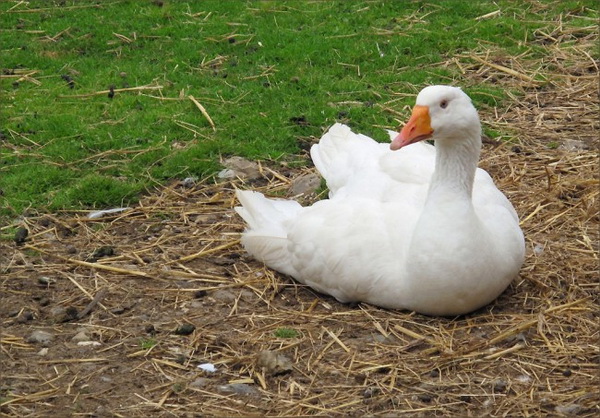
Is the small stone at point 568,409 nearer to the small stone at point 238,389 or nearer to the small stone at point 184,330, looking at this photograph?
the small stone at point 238,389

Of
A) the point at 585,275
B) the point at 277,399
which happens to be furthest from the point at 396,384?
the point at 585,275

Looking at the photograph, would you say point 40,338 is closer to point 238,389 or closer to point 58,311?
point 58,311

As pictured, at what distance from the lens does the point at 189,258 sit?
758cm

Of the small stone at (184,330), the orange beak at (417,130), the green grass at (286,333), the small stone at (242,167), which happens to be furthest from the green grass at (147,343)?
the small stone at (242,167)

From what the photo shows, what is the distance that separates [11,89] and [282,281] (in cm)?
434

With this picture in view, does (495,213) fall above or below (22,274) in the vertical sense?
above

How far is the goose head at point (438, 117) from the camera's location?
6543 millimetres

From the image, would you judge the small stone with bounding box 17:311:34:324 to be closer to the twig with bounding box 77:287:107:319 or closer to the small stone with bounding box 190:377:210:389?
the twig with bounding box 77:287:107:319

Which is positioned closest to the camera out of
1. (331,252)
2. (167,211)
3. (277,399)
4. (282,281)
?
(277,399)

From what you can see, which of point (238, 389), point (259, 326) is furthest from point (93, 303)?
point (238, 389)

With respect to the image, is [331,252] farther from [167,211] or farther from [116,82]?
[116,82]

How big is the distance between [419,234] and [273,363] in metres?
1.18

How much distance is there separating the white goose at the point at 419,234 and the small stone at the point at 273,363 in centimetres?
74

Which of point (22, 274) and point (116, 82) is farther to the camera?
point (116, 82)
